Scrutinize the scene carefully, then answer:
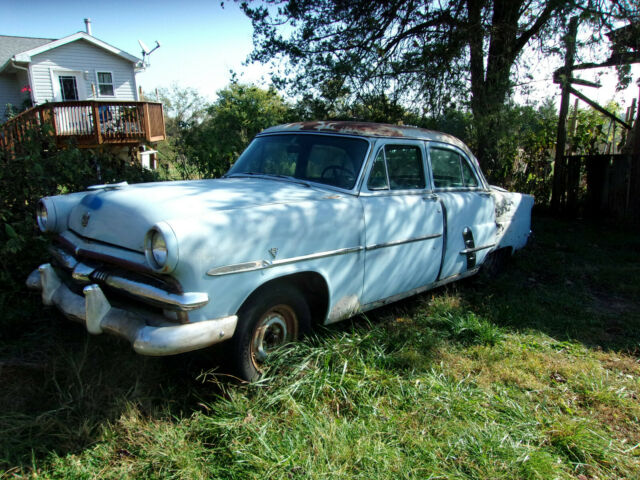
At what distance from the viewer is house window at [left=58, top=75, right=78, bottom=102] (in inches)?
700

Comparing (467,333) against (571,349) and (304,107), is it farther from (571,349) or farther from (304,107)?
(304,107)

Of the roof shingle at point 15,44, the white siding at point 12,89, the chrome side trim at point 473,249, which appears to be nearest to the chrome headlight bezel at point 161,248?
the chrome side trim at point 473,249

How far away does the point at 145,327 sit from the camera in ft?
7.88

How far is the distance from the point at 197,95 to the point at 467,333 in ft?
131

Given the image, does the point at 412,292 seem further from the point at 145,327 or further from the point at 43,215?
the point at 43,215

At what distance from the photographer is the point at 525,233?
566 cm

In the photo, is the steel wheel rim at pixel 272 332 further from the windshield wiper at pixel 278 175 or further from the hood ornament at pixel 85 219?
the hood ornament at pixel 85 219

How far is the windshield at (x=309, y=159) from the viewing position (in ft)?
11.9

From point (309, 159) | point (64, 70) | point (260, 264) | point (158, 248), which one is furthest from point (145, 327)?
point (64, 70)

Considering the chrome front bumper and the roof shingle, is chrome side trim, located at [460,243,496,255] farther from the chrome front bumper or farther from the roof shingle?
the roof shingle

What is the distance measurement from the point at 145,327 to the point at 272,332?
0.88m

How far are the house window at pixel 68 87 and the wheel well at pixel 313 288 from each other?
731 inches

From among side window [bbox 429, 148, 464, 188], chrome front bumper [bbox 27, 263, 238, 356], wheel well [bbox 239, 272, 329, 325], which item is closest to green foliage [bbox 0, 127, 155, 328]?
chrome front bumper [bbox 27, 263, 238, 356]

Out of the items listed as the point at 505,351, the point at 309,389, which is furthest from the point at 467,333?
the point at 309,389
